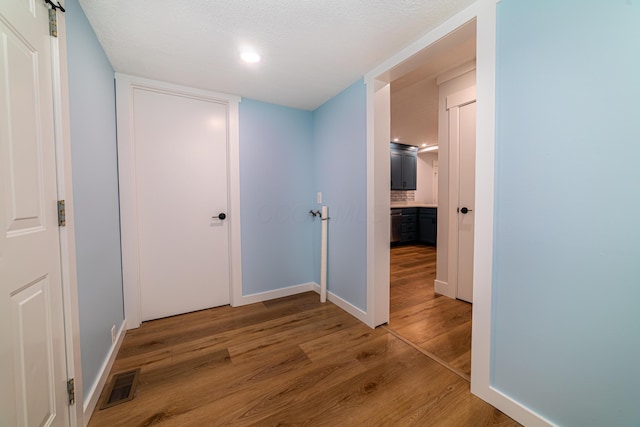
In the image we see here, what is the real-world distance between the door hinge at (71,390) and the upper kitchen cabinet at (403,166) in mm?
5532

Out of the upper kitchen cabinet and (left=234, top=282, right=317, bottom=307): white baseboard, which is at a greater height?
the upper kitchen cabinet

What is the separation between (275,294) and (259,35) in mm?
2470

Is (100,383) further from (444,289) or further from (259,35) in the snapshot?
(444,289)

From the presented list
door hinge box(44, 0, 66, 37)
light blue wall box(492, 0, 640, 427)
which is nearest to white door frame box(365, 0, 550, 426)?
light blue wall box(492, 0, 640, 427)

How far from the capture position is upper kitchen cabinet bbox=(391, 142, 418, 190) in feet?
18.5

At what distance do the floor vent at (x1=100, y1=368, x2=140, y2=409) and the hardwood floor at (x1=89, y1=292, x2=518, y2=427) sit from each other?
4cm

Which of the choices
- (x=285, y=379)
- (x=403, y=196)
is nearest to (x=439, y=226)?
(x=285, y=379)

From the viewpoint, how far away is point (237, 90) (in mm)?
2375

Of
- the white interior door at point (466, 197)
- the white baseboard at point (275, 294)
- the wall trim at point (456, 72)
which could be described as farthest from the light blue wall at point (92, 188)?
the white interior door at point (466, 197)

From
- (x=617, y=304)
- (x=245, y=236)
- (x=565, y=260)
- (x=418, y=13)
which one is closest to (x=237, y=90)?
(x=245, y=236)

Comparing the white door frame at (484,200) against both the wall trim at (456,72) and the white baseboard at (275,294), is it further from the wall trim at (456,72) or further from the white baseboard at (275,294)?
the white baseboard at (275,294)

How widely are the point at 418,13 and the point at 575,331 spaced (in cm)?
182

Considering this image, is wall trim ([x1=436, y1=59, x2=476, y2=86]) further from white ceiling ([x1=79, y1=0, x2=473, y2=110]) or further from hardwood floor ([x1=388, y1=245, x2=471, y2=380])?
hardwood floor ([x1=388, y1=245, x2=471, y2=380])

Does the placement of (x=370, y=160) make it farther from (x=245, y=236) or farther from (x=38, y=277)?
(x=38, y=277)
